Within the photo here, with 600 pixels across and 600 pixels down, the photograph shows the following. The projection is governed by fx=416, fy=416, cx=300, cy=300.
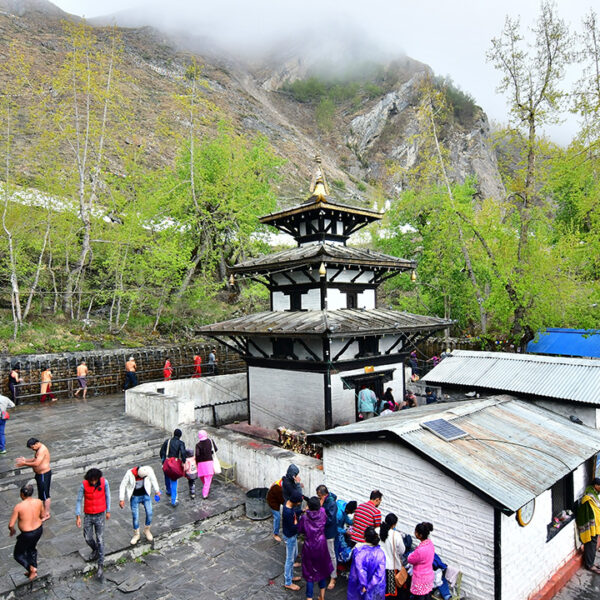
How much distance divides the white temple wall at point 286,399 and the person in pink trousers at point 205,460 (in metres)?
4.01

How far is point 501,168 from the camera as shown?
20.5 meters

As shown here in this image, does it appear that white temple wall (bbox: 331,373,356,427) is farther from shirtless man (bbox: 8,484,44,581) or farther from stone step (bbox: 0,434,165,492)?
shirtless man (bbox: 8,484,44,581)

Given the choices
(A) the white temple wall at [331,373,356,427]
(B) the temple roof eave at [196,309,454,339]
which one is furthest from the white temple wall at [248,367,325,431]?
(B) the temple roof eave at [196,309,454,339]

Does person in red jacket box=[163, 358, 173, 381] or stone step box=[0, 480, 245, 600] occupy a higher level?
person in red jacket box=[163, 358, 173, 381]

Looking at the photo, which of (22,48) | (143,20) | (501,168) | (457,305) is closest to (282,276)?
(501,168)

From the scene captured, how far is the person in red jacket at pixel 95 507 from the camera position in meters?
6.68

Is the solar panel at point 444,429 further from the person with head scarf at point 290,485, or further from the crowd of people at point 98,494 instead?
the crowd of people at point 98,494

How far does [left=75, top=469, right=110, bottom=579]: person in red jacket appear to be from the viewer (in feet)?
21.9

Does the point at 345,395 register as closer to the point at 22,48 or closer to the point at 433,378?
the point at 433,378

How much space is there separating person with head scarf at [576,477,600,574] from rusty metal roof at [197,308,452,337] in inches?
241

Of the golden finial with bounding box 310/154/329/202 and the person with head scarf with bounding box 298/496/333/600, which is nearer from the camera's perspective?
the person with head scarf with bounding box 298/496/333/600

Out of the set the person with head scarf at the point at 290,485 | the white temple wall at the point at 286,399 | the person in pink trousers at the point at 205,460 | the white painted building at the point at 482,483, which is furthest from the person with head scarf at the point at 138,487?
the white temple wall at the point at 286,399

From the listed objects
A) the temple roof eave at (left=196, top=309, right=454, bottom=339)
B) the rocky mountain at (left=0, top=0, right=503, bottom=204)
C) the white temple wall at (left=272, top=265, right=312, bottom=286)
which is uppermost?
the rocky mountain at (left=0, top=0, right=503, bottom=204)

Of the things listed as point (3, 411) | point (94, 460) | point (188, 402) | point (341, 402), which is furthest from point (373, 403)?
point (3, 411)
